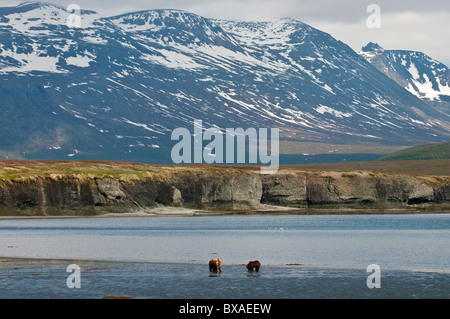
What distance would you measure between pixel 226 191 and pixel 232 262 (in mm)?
105701

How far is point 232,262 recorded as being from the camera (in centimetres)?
6606

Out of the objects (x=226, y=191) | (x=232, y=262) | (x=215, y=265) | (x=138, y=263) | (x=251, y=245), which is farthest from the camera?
(x=226, y=191)

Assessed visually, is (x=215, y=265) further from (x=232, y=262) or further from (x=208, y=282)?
(x=232, y=262)

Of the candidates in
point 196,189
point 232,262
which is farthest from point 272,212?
point 232,262

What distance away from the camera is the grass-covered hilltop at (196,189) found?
150875 mm

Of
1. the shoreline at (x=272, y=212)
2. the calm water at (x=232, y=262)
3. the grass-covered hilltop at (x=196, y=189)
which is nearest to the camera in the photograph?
the calm water at (x=232, y=262)

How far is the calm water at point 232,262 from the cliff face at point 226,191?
1608 inches

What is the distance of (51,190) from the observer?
5896 inches

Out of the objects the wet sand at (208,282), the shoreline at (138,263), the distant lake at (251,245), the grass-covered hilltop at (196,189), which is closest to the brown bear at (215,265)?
the wet sand at (208,282)

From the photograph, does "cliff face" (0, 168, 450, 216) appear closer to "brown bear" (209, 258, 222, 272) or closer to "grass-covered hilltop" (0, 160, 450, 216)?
"grass-covered hilltop" (0, 160, 450, 216)

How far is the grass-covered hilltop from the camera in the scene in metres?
151

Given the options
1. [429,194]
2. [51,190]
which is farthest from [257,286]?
[429,194]

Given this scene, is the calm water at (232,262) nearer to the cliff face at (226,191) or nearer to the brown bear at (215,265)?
the brown bear at (215,265)
